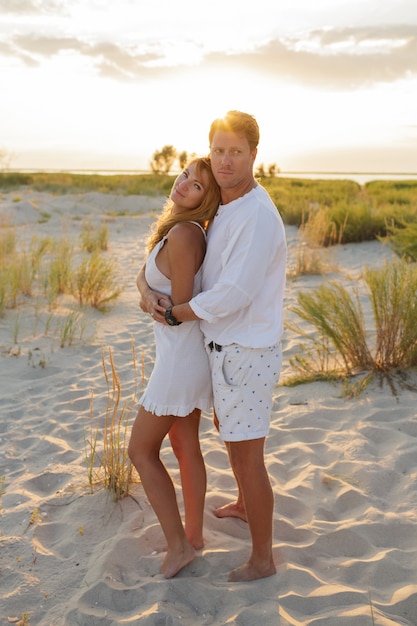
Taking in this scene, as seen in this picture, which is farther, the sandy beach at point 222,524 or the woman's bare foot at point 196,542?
the woman's bare foot at point 196,542

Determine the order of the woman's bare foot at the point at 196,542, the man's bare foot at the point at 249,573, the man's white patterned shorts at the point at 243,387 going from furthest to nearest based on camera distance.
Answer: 1. the woman's bare foot at the point at 196,542
2. the man's bare foot at the point at 249,573
3. the man's white patterned shorts at the point at 243,387

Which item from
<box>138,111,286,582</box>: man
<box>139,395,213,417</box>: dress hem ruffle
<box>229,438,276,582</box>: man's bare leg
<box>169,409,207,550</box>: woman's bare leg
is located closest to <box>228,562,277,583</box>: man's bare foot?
<box>229,438,276,582</box>: man's bare leg

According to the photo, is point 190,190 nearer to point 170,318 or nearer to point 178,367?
point 170,318

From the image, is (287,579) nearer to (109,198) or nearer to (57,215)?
(57,215)

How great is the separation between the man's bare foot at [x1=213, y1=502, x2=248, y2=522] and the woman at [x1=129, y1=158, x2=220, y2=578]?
50 centimetres

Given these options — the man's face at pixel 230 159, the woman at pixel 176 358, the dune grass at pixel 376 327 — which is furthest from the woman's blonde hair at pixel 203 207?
the dune grass at pixel 376 327

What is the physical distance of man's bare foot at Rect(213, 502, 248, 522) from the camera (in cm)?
348

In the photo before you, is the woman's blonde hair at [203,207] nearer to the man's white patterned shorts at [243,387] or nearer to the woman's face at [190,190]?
the woman's face at [190,190]

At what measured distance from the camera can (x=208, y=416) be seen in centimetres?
491

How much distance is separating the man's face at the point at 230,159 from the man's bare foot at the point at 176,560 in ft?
5.42

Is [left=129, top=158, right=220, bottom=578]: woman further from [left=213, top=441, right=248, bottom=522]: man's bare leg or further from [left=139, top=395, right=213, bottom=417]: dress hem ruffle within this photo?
[left=213, top=441, right=248, bottom=522]: man's bare leg

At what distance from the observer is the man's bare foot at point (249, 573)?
9.43ft

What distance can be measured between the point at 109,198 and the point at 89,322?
1709cm

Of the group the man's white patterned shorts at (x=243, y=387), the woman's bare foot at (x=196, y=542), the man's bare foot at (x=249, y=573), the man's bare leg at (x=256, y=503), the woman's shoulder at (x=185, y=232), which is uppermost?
the woman's shoulder at (x=185, y=232)
